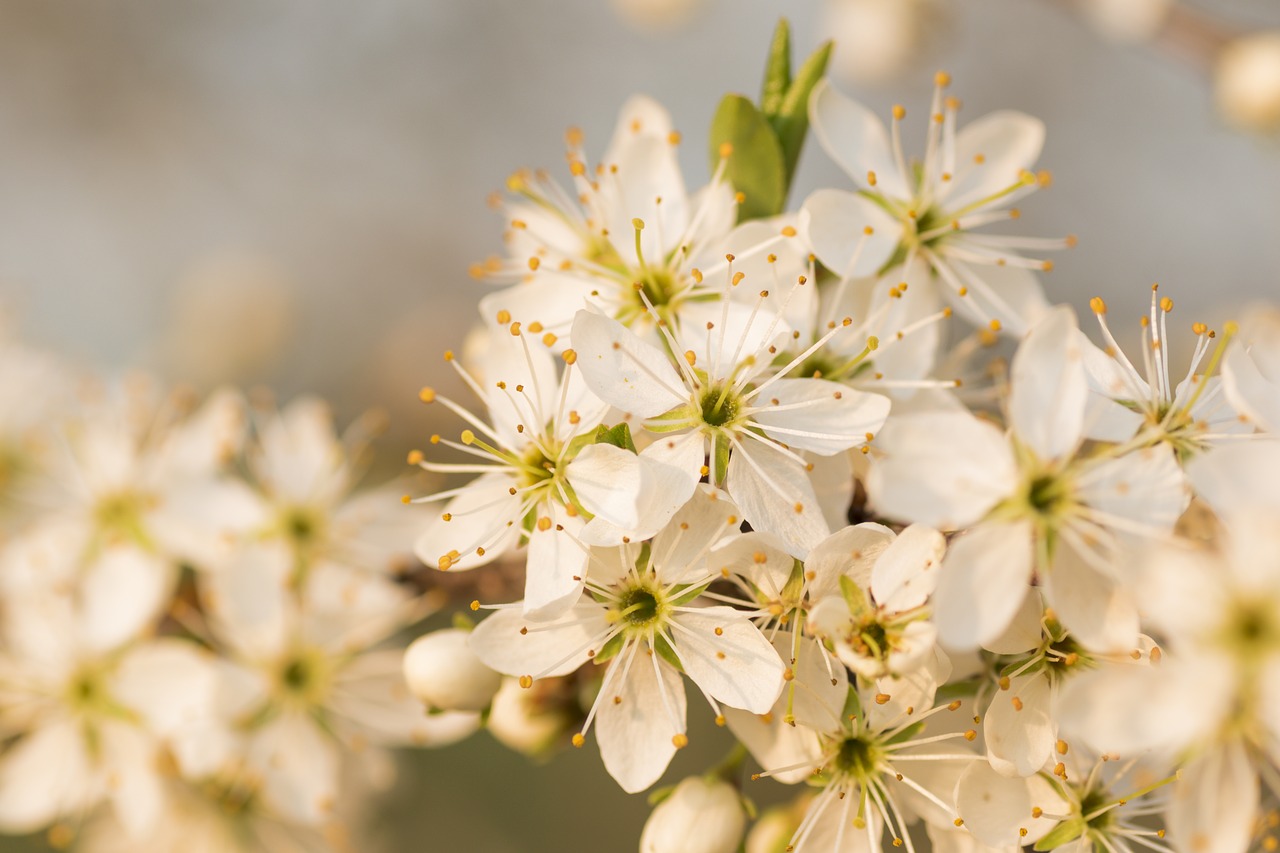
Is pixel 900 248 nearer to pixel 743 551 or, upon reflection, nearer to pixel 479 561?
pixel 743 551

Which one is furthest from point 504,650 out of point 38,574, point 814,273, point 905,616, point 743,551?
point 38,574

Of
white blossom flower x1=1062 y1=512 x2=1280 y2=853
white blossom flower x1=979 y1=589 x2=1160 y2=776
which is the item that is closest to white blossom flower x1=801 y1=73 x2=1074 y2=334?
white blossom flower x1=979 y1=589 x2=1160 y2=776

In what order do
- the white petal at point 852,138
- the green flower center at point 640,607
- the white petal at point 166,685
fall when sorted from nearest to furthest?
the green flower center at point 640,607 → the white petal at point 852,138 → the white petal at point 166,685

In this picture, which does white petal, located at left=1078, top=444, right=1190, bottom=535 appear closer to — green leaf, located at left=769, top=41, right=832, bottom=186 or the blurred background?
green leaf, located at left=769, top=41, right=832, bottom=186

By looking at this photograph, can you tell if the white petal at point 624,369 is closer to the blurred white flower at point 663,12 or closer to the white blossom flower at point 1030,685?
the white blossom flower at point 1030,685

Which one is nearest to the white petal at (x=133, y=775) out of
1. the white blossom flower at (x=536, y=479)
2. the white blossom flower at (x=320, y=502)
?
the white blossom flower at (x=320, y=502)

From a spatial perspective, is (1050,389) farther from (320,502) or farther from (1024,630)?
(320,502)
